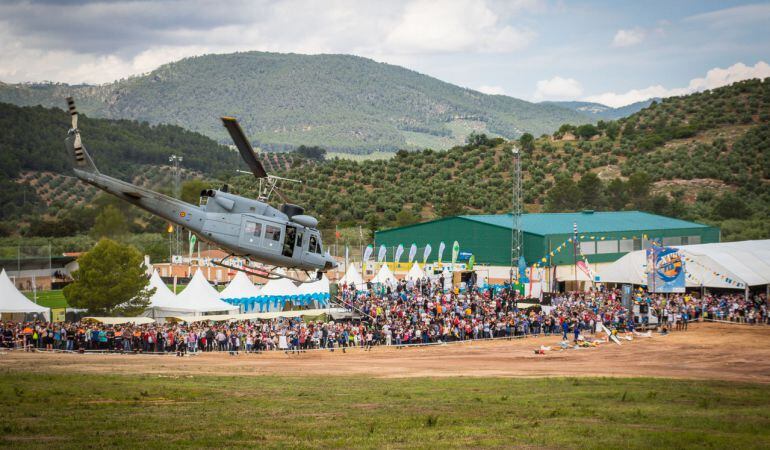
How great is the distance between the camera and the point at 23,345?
33.7m

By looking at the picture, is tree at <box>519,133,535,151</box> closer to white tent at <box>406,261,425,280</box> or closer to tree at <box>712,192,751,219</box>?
tree at <box>712,192,751,219</box>

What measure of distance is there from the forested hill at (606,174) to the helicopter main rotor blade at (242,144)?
63658 millimetres

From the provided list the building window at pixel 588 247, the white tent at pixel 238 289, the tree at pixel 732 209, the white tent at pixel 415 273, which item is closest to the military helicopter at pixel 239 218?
the white tent at pixel 238 289

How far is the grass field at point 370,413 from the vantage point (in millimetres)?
16281

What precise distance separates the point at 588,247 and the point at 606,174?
182ft

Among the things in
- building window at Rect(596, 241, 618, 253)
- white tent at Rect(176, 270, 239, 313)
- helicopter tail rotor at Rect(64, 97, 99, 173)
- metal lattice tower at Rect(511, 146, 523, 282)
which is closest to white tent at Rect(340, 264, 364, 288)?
white tent at Rect(176, 270, 239, 313)

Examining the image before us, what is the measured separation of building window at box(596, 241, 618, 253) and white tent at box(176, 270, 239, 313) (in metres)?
35.3

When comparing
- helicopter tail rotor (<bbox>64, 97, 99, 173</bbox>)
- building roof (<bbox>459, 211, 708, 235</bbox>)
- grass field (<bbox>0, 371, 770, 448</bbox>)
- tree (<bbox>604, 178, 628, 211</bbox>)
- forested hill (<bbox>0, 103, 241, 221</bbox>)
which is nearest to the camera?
grass field (<bbox>0, 371, 770, 448</bbox>)

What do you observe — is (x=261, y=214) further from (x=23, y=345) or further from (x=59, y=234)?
(x=59, y=234)

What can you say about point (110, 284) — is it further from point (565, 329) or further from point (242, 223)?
point (565, 329)

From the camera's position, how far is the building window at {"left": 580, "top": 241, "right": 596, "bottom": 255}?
64.6 m

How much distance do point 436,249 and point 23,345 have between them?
38.2 meters

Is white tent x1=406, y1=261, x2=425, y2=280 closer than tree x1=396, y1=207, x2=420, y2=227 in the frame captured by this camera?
Yes

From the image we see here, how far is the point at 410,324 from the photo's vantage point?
39.6m
